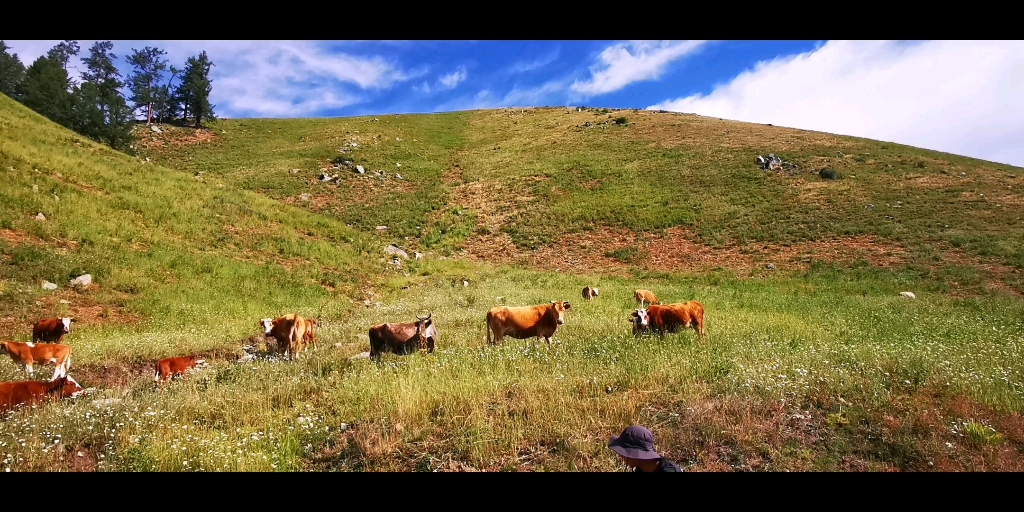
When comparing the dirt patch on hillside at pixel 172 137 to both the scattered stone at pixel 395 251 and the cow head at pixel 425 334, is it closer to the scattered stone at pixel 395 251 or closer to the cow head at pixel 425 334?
the scattered stone at pixel 395 251

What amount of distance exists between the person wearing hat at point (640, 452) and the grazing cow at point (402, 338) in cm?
724

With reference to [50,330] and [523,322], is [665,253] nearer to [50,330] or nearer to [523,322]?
[523,322]

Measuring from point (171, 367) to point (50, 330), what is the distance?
512cm

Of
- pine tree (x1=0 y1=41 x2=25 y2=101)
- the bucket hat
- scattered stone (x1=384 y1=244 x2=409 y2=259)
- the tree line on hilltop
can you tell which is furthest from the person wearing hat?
pine tree (x1=0 y1=41 x2=25 y2=101)

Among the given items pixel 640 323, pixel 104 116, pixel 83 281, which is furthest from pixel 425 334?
pixel 104 116

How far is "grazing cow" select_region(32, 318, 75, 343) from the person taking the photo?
38.0ft

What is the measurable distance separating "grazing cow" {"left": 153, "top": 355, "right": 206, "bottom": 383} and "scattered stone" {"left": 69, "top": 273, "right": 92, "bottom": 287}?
8.35 metres

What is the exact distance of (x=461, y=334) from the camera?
1254cm

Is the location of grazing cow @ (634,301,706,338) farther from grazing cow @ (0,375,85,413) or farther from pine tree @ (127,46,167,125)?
pine tree @ (127,46,167,125)

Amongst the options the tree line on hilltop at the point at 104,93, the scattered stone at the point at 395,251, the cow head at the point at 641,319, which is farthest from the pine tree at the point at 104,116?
the cow head at the point at 641,319
